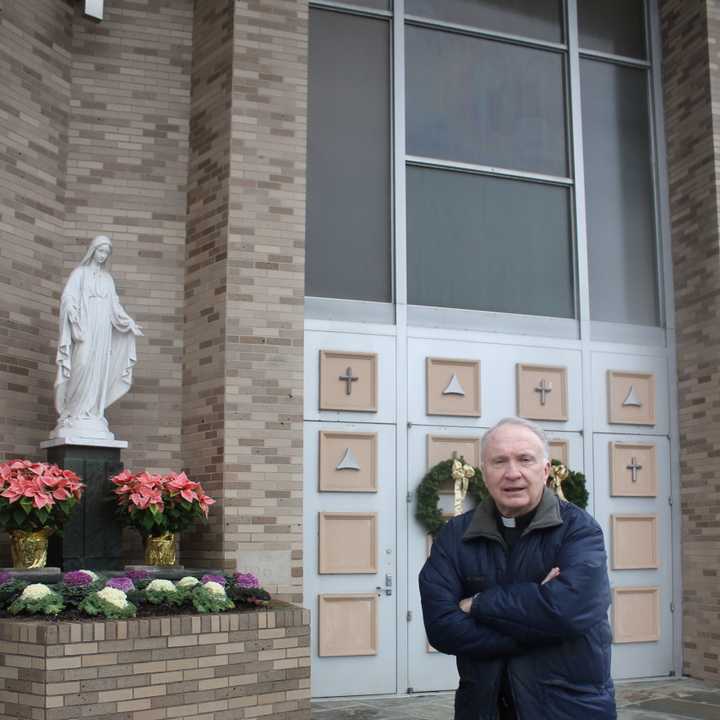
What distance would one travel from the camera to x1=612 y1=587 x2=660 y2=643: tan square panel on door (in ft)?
33.1

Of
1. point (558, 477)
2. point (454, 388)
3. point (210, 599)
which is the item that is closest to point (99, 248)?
point (210, 599)

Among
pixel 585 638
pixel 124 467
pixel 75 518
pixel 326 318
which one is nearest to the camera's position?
pixel 585 638

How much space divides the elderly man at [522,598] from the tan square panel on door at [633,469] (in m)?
7.37

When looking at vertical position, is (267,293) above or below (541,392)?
above

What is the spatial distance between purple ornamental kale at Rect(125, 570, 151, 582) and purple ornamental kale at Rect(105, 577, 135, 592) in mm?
395

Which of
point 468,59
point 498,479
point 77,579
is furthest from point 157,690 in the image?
point 468,59

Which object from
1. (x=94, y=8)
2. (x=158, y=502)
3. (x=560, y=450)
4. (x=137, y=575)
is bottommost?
(x=137, y=575)

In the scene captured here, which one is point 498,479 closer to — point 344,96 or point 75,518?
point 75,518

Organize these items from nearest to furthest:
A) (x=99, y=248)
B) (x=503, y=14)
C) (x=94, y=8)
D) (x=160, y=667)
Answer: (x=160, y=667) → (x=99, y=248) → (x=94, y=8) → (x=503, y=14)

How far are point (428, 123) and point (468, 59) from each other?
0.88m

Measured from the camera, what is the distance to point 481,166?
34.2ft

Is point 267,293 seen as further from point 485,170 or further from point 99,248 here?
point 485,170

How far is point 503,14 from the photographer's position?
427 inches

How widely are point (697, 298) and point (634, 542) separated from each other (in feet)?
8.22
